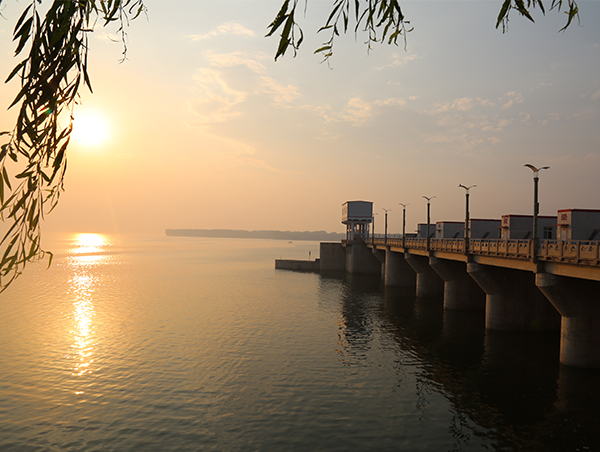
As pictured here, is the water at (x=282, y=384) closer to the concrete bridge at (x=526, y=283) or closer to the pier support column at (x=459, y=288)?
the concrete bridge at (x=526, y=283)

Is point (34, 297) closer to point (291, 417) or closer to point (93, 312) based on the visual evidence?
point (93, 312)

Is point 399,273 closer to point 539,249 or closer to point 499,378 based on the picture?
point 539,249

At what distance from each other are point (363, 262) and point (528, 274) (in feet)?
192

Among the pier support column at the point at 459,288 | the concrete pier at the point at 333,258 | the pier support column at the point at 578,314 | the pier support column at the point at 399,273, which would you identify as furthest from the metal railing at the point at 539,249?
the concrete pier at the point at 333,258

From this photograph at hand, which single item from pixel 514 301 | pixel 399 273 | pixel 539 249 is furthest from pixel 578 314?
pixel 399 273

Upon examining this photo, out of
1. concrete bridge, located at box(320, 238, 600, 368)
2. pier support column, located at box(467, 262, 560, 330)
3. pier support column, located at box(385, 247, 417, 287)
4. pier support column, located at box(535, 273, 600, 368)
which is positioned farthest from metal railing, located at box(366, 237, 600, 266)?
pier support column, located at box(385, 247, 417, 287)

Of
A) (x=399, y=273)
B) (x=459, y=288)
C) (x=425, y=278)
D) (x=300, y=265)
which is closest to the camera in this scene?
(x=459, y=288)

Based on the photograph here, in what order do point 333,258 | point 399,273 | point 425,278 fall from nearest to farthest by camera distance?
point 425,278 < point 399,273 < point 333,258

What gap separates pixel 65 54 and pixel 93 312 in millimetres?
50272

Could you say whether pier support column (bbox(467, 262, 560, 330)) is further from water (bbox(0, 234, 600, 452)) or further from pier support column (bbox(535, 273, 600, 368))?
pier support column (bbox(535, 273, 600, 368))

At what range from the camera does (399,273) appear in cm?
7419

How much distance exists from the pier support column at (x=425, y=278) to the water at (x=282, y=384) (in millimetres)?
12905

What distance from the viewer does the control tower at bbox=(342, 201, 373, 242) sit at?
10496 cm

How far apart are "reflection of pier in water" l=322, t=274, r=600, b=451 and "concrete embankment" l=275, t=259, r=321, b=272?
5480 cm
